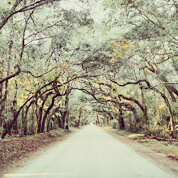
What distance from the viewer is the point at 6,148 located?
8773 millimetres

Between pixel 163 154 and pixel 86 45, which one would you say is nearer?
pixel 163 154

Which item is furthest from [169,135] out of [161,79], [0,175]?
[0,175]

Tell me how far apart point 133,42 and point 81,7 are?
13.5ft

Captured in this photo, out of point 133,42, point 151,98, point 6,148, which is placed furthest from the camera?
point 151,98

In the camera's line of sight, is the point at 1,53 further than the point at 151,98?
No

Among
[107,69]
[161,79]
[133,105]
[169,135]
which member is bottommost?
[169,135]

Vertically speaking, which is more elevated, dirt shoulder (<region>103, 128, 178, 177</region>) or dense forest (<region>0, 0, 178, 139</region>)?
dense forest (<region>0, 0, 178, 139</region>)

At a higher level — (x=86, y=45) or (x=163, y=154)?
(x=86, y=45)

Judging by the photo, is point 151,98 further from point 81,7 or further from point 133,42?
point 81,7

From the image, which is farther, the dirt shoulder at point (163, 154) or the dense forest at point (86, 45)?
the dense forest at point (86, 45)

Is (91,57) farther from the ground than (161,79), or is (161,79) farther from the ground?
(91,57)

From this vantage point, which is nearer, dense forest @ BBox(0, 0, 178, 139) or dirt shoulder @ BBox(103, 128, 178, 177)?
dirt shoulder @ BBox(103, 128, 178, 177)

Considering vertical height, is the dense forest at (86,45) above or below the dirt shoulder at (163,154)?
above

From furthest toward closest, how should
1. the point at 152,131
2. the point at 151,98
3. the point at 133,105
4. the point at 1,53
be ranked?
the point at 133,105 → the point at 151,98 → the point at 152,131 → the point at 1,53
